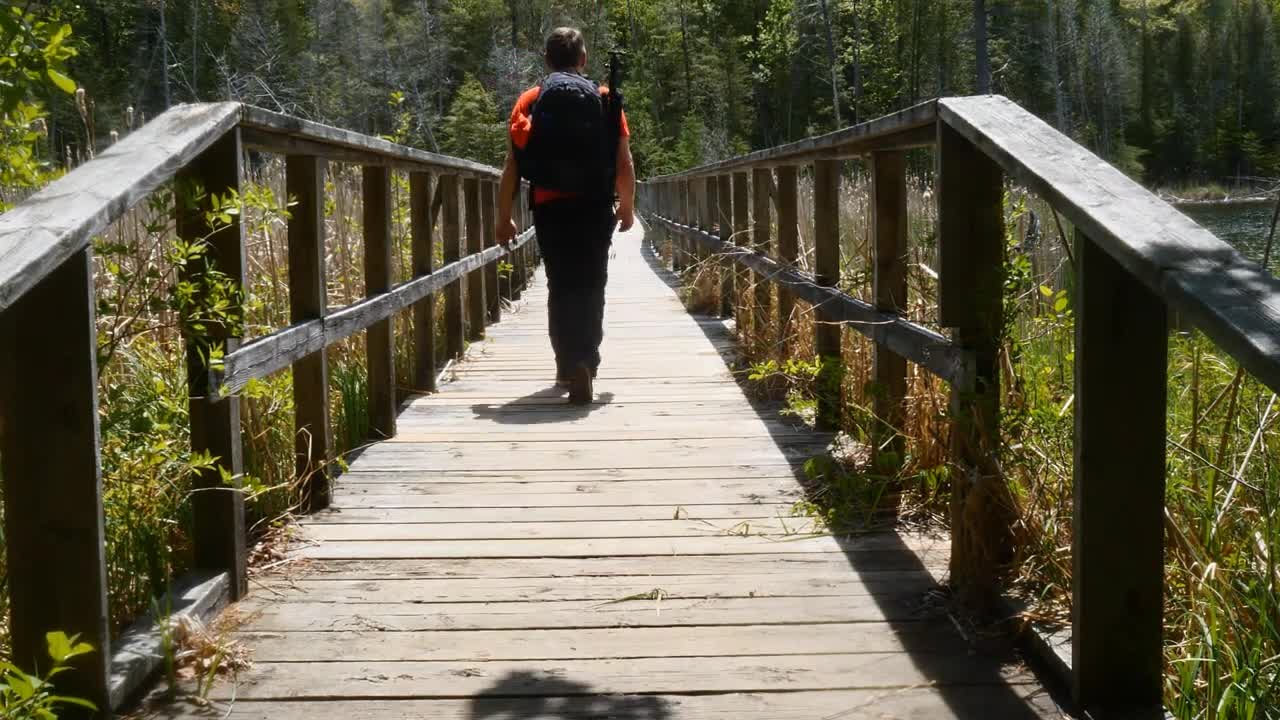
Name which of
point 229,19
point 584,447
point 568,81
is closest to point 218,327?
point 584,447

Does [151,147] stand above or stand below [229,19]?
below

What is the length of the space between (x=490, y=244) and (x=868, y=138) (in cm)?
645

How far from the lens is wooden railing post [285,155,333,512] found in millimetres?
4133

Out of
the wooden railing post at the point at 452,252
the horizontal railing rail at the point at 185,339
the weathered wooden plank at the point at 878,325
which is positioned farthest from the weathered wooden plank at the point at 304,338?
the weathered wooden plank at the point at 878,325

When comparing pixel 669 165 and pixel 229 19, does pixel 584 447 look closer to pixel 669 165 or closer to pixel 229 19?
pixel 669 165

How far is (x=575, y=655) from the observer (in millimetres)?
2932

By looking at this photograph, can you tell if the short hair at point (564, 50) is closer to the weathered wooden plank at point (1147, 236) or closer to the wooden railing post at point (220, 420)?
the wooden railing post at point (220, 420)

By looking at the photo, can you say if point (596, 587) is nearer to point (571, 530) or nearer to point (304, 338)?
point (571, 530)

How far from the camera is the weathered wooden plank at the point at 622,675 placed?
2.72m

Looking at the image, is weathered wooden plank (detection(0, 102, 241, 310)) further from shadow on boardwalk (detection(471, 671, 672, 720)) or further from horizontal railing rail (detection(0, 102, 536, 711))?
shadow on boardwalk (detection(471, 671, 672, 720))

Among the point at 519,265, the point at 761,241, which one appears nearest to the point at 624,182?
the point at 761,241

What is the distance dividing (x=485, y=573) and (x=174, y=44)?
165 feet

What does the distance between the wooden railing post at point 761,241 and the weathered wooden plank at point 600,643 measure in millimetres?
4033

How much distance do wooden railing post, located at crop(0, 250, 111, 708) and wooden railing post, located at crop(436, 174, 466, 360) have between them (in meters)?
5.03
